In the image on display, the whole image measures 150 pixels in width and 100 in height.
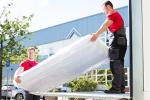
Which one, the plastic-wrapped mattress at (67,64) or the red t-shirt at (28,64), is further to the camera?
the red t-shirt at (28,64)

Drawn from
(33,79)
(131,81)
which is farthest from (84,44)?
(131,81)

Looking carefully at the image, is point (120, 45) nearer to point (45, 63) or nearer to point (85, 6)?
point (85, 6)

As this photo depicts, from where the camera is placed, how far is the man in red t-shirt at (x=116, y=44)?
2.78 metres

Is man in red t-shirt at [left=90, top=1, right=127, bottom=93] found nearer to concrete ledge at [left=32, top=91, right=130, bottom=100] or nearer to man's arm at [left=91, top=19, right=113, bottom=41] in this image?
man's arm at [left=91, top=19, right=113, bottom=41]

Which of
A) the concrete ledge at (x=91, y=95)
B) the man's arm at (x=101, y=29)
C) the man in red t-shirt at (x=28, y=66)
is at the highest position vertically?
the man's arm at (x=101, y=29)

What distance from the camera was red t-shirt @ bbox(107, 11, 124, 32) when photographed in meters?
2.88

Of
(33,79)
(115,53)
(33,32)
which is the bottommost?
(33,79)

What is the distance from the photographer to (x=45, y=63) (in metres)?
3.14

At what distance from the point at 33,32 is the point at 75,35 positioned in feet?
3.92
